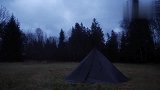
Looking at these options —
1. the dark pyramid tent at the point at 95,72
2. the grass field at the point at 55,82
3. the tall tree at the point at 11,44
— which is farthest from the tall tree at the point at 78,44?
the dark pyramid tent at the point at 95,72

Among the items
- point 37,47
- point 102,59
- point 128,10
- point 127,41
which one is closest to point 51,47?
point 37,47

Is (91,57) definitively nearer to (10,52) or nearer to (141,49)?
(141,49)

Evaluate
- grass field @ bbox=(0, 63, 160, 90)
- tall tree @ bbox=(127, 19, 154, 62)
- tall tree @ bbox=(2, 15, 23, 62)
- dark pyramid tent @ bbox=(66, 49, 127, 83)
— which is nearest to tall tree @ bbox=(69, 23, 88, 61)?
tall tree @ bbox=(127, 19, 154, 62)

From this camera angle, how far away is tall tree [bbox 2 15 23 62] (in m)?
57.6

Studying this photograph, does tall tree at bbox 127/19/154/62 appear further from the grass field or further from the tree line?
the grass field

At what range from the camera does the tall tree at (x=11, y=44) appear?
189 ft

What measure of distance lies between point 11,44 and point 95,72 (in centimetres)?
4486

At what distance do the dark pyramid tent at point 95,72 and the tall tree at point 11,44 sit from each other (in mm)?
42994

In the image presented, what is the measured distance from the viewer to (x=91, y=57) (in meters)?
17.2

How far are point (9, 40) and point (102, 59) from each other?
1732 inches

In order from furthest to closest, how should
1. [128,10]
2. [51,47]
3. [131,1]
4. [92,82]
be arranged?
[51,47]
[92,82]
[128,10]
[131,1]

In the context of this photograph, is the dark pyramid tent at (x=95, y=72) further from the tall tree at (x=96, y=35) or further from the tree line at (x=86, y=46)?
the tall tree at (x=96, y=35)

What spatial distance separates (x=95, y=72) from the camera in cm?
1642

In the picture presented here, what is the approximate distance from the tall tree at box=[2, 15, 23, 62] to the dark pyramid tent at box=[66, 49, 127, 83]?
43.0 metres
